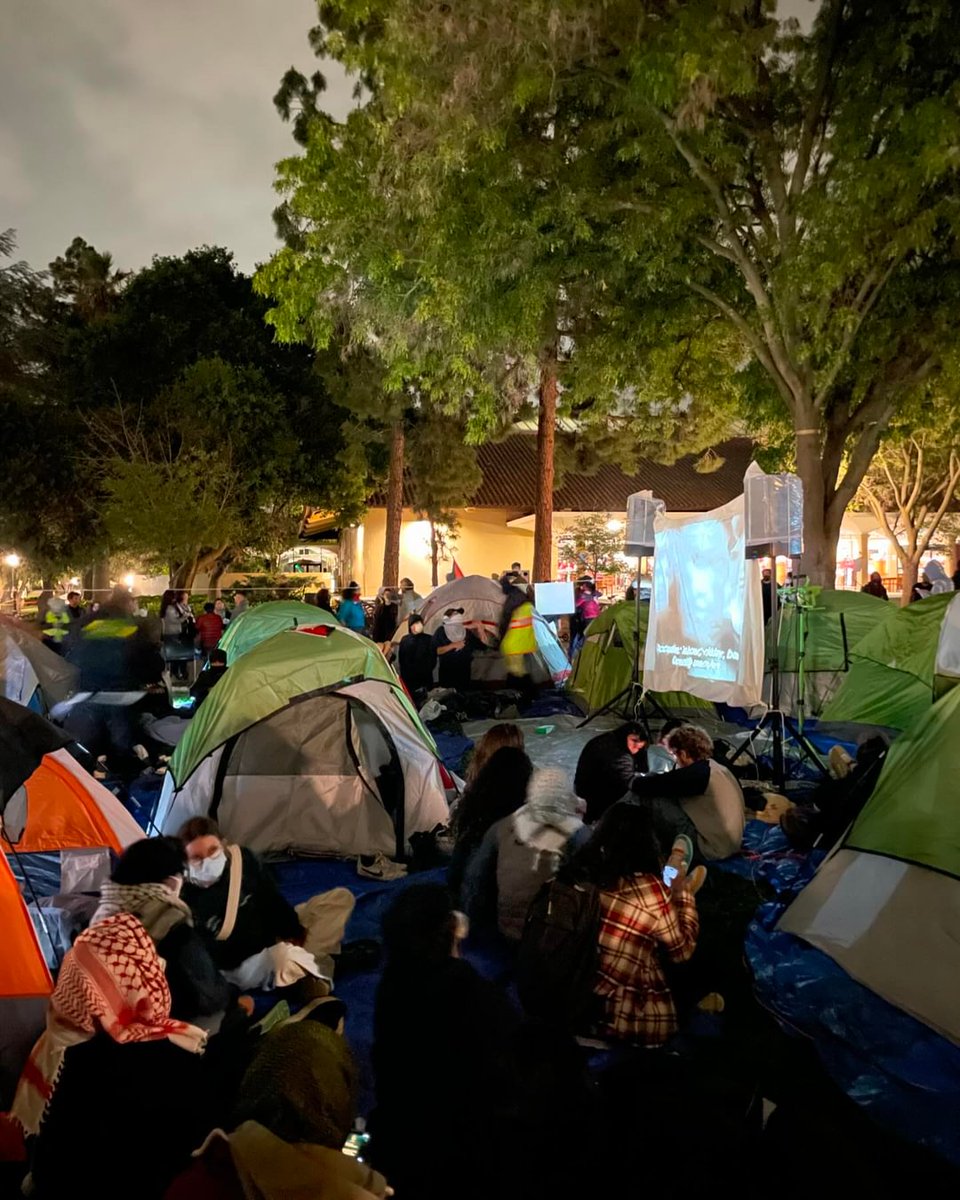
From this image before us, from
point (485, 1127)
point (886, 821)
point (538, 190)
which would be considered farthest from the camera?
point (538, 190)

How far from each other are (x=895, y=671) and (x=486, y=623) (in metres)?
5.80

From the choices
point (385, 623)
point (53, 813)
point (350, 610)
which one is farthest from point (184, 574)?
point (53, 813)

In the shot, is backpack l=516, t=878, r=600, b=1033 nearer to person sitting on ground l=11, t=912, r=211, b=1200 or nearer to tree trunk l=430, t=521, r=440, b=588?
person sitting on ground l=11, t=912, r=211, b=1200

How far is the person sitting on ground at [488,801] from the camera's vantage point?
486cm

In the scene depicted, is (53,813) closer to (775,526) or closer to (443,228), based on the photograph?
(775,526)

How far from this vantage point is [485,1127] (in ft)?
7.98

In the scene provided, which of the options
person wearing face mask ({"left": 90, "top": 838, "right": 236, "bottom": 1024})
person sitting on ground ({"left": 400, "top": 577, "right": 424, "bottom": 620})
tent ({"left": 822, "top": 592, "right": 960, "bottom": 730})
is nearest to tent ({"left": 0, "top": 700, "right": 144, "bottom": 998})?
person wearing face mask ({"left": 90, "top": 838, "right": 236, "bottom": 1024})

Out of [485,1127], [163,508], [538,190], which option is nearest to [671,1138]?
[485,1127]

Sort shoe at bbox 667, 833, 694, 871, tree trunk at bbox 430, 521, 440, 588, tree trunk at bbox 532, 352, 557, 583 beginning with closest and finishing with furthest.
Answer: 1. shoe at bbox 667, 833, 694, 871
2. tree trunk at bbox 532, 352, 557, 583
3. tree trunk at bbox 430, 521, 440, 588

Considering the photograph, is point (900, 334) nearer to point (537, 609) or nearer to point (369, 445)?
point (537, 609)

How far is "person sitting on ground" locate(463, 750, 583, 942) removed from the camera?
14.1 ft

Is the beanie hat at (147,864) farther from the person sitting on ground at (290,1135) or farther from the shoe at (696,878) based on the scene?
the shoe at (696,878)

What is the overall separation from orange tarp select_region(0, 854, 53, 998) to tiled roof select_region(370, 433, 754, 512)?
84.4 feet

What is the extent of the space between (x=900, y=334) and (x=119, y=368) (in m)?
19.9
